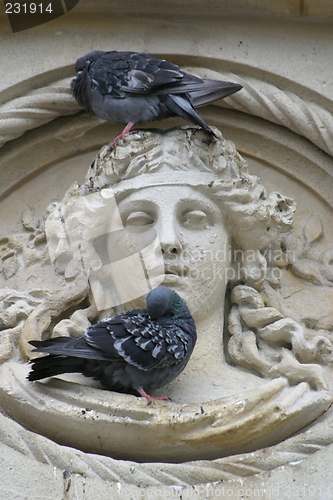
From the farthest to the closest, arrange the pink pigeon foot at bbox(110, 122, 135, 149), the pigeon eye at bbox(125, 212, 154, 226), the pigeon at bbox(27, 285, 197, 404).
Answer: the pink pigeon foot at bbox(110, 122, 135, 149) < the pigeon eye at bbox(125, 212, 154, 226) < the pigeon at bbox(27, 285, 197, 404)

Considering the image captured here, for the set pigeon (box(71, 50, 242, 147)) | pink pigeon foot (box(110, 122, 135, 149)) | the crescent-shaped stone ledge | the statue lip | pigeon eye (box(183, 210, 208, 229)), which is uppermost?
pigeon (box(71, 50, 242, 147))

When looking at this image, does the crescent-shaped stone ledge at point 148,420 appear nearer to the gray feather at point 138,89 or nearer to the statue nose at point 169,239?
the statue nose at point 169,239

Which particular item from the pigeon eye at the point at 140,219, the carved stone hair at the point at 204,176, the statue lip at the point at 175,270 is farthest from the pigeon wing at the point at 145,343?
the carved stone hair at the point at 204,176

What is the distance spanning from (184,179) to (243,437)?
3.50 feet

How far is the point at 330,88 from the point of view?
3836 millimetres

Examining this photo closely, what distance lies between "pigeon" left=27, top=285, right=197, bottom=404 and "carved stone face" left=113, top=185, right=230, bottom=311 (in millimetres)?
263

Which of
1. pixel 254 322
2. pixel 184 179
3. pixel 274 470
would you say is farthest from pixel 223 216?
pixel 274 470

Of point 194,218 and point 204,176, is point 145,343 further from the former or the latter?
point 204,176

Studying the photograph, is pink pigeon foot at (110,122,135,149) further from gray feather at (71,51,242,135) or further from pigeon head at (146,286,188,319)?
pigeon head at (146,286,188,319)

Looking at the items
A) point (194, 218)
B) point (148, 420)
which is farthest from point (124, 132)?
point (148, 420)

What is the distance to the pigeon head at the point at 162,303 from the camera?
295 centimetres

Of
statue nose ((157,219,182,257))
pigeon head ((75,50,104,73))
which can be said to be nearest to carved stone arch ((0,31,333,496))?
pigeon head ((75,50,104,73))

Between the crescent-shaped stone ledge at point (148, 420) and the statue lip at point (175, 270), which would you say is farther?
the statue lip at point (175, 270)

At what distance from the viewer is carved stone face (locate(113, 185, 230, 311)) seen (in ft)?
10.7
